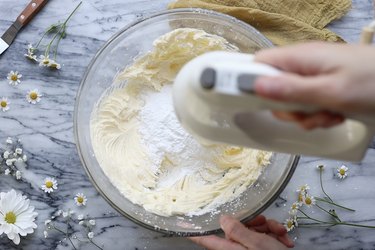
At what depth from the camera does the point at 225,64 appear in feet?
2.55

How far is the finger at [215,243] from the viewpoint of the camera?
1.13m

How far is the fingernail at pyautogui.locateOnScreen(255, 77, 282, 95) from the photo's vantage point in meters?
0.72

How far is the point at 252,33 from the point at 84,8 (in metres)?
0.39

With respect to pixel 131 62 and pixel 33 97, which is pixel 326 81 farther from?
pixel 33 97

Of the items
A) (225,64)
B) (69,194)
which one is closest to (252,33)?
(225,64)

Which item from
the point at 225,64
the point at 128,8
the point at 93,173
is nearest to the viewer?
the point at 225,64

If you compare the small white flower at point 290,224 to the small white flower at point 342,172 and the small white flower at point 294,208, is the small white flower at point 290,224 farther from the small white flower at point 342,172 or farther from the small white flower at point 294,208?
the small white flower at point 342,172

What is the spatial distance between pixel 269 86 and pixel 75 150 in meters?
0.64

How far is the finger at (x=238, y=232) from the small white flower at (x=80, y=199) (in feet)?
1.00

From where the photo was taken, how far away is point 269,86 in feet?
2.37

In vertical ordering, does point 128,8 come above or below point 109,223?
above

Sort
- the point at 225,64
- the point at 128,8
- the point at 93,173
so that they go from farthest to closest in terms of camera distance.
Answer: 1. the point at 128,8
2. the point at 93,173
3. the point at 225,64

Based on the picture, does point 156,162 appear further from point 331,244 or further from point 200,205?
point 331,244

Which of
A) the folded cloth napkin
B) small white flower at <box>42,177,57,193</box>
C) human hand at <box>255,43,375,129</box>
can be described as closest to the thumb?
human hand at <box>255,43,375,129</box>
